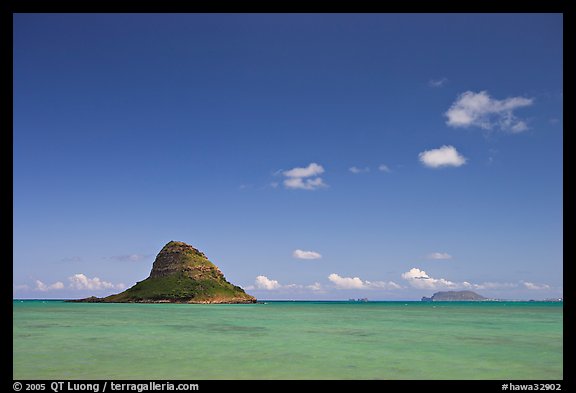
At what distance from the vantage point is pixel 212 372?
59.2ft

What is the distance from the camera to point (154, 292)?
191250 mm
